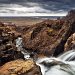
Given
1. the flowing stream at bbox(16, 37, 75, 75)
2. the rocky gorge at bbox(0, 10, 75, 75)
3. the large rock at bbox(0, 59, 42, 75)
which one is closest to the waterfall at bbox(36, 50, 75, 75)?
the flowing stream at bbox(16, 37, 75, 75)

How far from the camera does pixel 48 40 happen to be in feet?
165

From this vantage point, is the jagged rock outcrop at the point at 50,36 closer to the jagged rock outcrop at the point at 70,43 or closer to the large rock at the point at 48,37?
the large rock at the point at 48,37

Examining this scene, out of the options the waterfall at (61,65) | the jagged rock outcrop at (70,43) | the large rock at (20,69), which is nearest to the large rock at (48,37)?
the jagged rock outcrop at (70,43)

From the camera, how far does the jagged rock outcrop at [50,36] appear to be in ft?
156

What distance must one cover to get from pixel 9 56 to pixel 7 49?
153 centimetres

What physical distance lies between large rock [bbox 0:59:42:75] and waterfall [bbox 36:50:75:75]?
3260mm

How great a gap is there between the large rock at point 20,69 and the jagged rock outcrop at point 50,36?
14319mm

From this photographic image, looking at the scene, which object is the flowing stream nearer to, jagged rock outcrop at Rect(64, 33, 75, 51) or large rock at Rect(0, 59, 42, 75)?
jagged rock outcrop at Rect(64, 33, 75, 51)

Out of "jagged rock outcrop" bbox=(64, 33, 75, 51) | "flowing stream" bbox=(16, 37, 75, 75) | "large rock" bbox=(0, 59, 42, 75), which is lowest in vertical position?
"flowing stream" bbox=(16, 37, 75, 75)

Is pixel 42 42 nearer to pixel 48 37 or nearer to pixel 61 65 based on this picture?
pixel 48 37

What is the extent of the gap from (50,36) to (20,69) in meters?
20.1

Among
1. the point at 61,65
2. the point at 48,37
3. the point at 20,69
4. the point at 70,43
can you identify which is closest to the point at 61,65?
the point at 61,65

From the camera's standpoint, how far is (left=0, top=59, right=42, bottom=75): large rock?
31.5 m

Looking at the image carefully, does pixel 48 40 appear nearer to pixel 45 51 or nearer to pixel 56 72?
pixel 45 51
